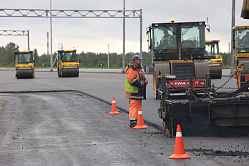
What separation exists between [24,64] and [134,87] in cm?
3086

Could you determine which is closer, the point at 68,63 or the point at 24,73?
the point at 24,73

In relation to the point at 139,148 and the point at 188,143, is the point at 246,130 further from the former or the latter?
the point at 139,148

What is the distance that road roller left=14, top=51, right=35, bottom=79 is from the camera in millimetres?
40656

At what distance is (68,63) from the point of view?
4188 cm

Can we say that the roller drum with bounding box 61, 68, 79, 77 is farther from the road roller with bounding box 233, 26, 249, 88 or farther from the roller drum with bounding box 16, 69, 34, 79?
the road roller with bounding box 233, 26, 249, 88

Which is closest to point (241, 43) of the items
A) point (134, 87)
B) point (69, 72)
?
point (134, 87)

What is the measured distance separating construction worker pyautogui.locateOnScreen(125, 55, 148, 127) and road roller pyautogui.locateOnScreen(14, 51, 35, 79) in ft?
99.6

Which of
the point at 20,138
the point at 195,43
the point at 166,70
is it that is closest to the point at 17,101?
the point at 166,70

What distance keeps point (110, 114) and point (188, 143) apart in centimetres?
545

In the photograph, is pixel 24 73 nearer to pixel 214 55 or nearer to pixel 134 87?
pixel 214 55

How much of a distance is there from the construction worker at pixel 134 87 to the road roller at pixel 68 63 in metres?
30.4

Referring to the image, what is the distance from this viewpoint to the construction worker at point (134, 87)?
37.0 ft

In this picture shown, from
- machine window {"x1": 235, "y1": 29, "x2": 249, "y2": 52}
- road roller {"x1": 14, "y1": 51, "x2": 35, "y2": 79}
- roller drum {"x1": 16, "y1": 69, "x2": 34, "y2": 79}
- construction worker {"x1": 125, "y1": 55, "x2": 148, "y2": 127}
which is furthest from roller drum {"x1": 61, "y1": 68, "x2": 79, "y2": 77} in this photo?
construction worker {"x1": 125, "y1": 55, "x2": 148, "y2": 127}

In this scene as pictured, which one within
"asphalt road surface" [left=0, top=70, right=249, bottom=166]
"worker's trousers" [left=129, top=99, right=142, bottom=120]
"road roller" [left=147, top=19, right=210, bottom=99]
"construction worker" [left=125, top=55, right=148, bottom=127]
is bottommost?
"asphalt road surface" [left=0, top=70, right=249, bottom=166]
